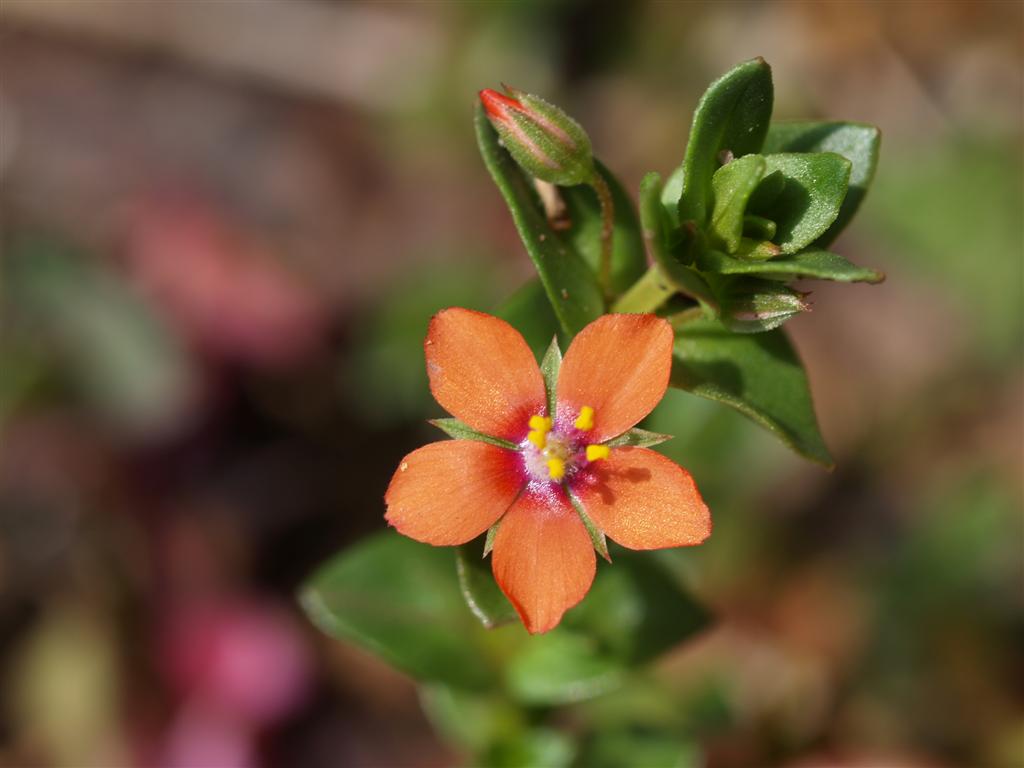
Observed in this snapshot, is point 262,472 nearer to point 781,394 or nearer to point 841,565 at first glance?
point 841,565

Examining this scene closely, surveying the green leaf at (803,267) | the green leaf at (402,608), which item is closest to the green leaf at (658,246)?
the green leaf at (803,267)

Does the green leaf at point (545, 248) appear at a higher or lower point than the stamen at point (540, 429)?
higher

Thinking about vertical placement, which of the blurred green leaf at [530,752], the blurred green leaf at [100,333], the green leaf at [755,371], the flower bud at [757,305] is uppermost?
the flower bud at [757,305]

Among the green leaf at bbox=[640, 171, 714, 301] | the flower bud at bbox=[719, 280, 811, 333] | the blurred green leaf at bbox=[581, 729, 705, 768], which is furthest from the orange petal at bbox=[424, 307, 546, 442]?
the blurred green leaf at bbox=[581, 729, 705, 768]

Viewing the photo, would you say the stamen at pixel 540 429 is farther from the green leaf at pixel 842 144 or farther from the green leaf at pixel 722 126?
the green leaf at pixel 842 144

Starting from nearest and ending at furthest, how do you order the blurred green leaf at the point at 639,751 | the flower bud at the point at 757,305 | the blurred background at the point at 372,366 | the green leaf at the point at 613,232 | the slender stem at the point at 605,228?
the flower bud at the point at 757,305 < the slender stem at the point at 605,228 < the green leaf at the point at 613,232 < the blurred green leaf at the point at 639,751 < the blurred background at the point at 372,366

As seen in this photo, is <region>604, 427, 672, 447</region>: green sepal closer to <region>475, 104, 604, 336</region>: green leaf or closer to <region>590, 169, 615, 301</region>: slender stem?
<region>475, 104, 604, 336</region>: green leaf

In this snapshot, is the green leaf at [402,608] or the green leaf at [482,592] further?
the green leaf at [402,608]

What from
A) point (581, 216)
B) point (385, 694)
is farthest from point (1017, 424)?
point (581, 216)
